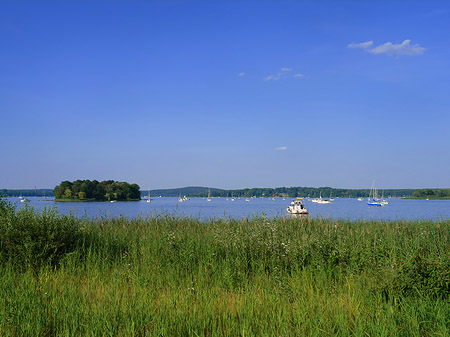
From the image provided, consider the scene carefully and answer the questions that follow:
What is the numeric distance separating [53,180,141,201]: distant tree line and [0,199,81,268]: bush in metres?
118

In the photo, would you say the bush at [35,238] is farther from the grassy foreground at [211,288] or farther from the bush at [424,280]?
the bush at [424,280]

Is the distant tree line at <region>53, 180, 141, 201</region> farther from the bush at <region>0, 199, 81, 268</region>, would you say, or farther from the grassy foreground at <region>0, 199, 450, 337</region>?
the grassy foreground at <region>0, 199, 450, 337</region>

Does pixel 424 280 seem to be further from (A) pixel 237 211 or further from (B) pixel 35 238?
(A) pixel 237 211

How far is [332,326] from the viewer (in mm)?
5348

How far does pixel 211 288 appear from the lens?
7.39 metres

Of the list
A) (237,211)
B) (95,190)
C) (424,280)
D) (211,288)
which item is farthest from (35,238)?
(95,190)

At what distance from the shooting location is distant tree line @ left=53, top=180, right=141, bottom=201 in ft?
400

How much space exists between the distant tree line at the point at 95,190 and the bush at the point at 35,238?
118m

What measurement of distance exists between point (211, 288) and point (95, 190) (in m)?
128

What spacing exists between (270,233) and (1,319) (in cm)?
757

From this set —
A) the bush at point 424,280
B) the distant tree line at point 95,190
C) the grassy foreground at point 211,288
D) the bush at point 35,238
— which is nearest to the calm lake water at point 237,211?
the bush at point 35,238

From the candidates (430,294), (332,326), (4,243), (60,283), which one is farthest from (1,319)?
(430,294)

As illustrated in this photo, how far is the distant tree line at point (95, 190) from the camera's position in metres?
122

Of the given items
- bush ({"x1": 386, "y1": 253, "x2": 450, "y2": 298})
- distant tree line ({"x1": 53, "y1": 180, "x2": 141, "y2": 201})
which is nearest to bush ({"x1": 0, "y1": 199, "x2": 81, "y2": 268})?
bush ({"x1": 386, "y1": 253, "x2": 450, "y2": 298})
